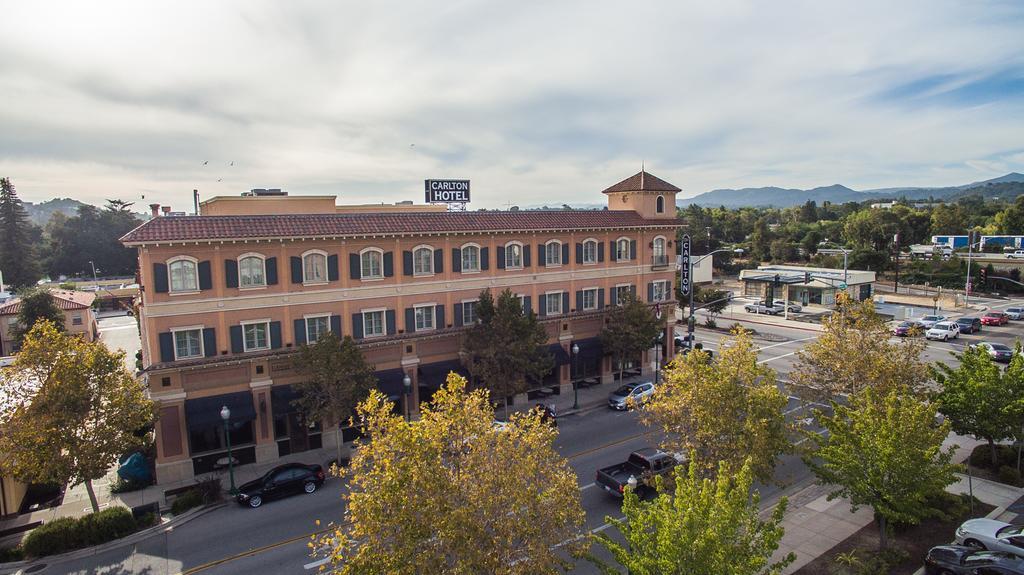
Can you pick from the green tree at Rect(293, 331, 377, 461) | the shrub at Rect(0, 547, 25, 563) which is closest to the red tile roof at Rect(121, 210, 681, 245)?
the green tree at Rect(293, 331, 377, 461)

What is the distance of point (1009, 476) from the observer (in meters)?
26.0

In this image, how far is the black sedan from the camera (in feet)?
85.9

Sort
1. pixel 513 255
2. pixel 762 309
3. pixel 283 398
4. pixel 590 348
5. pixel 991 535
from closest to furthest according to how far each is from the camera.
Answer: pixel 991 535 → pixel 283 398 → pixel 513 255 → pixel 590 348 → pixel 762 309

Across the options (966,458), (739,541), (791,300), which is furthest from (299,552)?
(791,300)

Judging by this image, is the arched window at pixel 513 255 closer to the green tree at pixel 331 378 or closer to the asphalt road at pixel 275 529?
the asphalt road at pixel 275 529

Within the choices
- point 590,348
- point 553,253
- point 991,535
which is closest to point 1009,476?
point 991,535

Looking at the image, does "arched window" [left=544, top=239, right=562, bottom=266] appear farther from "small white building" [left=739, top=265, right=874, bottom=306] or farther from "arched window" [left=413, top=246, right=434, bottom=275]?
"small white building" [left=739, top=265, right=874, bottom=306]

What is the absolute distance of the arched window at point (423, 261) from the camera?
35406mm

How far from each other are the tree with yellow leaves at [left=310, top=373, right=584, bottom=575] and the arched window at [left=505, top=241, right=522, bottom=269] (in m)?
23.2

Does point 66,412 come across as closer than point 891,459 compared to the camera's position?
No

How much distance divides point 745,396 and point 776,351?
124ft

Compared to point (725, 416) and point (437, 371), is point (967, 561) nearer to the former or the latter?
point (725, 416)

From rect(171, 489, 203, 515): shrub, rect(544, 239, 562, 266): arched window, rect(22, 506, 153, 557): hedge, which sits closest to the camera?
rect(22, 506, 153, 557): hedge

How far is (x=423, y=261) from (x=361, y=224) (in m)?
4.31
